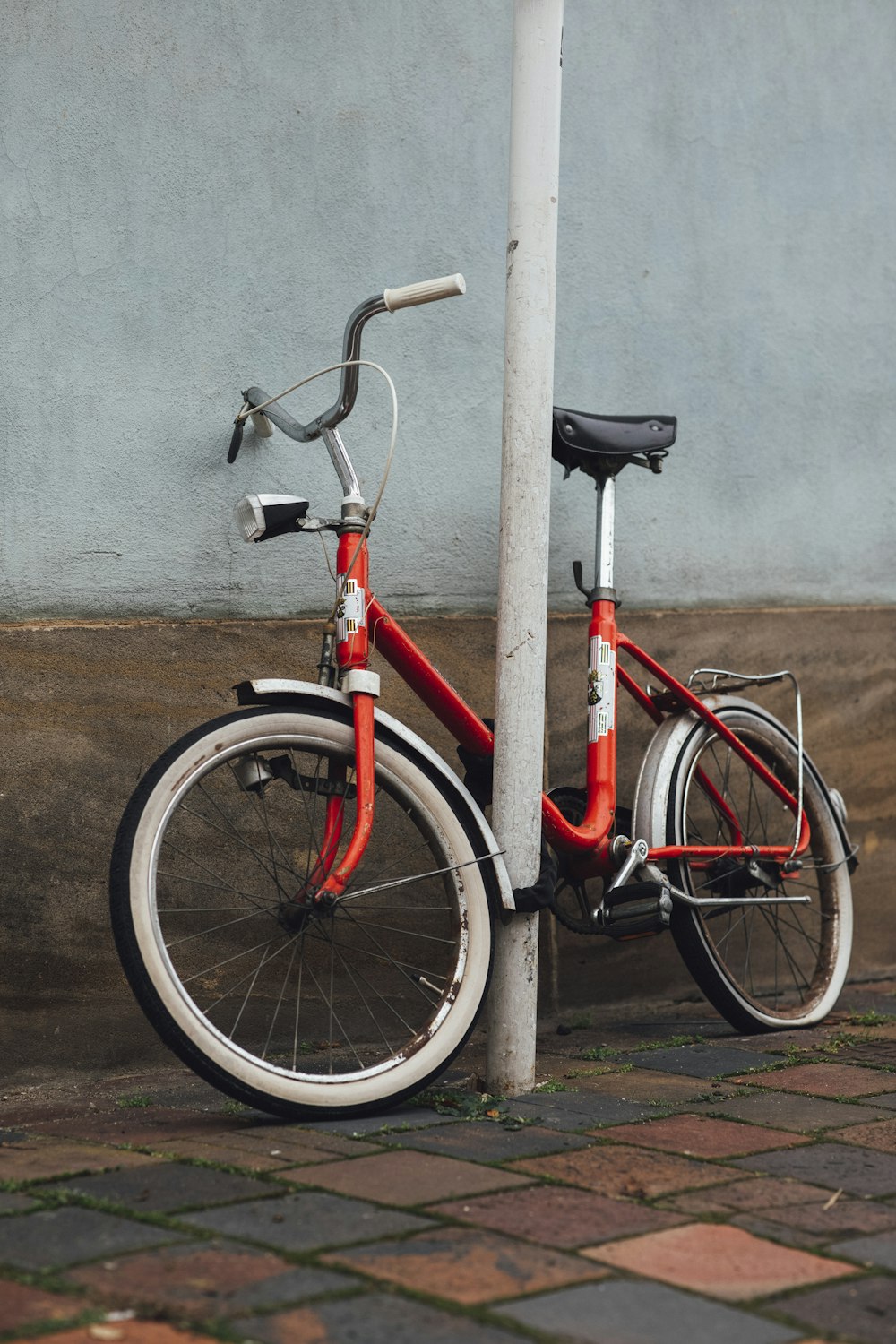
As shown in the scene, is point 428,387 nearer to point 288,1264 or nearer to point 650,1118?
point 650,1118

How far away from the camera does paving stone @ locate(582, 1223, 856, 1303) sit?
2088 millimetres

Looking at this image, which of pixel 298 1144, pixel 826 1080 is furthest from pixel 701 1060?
pixel 298 1144

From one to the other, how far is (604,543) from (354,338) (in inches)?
35.6

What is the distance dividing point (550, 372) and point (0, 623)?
1362 millimetres

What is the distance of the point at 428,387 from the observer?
401 centimetres

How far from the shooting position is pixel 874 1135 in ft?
9.65

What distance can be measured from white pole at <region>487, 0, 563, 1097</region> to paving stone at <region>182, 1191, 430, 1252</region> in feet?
3.07

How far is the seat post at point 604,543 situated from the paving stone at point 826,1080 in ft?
3.97

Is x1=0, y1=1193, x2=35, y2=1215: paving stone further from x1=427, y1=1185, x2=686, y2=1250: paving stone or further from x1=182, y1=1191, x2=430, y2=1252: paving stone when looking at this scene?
x1=427, y1=1185, x2=686, y2=1250: paving stone

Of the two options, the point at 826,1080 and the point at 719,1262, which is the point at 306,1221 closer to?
the point at 719,1262

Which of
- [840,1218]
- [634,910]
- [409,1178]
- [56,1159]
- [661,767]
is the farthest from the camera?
[661,767]

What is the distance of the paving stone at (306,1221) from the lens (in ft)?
7.22

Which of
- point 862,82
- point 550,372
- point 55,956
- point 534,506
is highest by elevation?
point 862,82

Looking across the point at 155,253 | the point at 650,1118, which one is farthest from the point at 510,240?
the point at 650,1118
